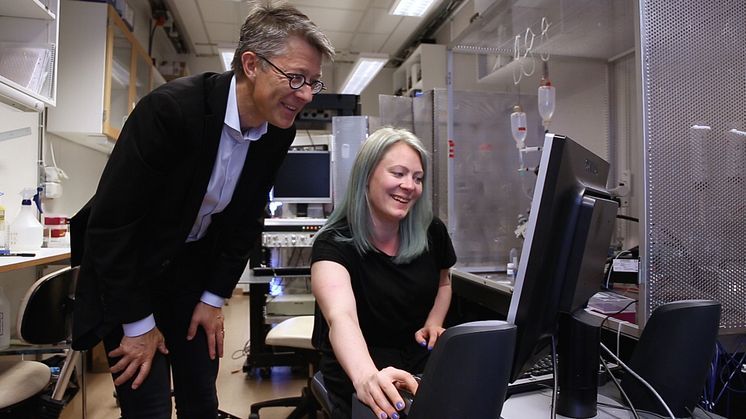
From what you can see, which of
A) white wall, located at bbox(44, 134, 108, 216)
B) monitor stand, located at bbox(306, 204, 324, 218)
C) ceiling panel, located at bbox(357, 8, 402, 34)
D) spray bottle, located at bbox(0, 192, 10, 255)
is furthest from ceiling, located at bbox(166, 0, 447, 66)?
spray bottle, located at bbox(0, 192, 10, 255)

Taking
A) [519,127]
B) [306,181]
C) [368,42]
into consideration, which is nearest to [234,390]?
[306,181]

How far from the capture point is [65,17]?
2941 millimetres

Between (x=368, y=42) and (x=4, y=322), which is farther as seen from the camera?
(x=368, y=42)

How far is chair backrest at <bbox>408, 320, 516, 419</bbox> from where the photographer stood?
1.88 ft

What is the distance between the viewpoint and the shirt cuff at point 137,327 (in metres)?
0.98

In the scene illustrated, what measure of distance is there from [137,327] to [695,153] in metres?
1.34

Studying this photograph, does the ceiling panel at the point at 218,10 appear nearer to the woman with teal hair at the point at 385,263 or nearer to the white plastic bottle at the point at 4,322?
the white plastic bottle at the point at 4,322

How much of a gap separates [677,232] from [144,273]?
1208 mm

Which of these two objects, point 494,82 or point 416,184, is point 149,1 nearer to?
point 494,82

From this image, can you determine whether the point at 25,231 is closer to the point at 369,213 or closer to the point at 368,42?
the point at 369,213

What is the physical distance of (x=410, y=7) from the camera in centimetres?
420

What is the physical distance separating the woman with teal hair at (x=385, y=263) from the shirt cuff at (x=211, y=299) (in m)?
0.26

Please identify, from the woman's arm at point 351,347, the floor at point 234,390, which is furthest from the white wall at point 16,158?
the woman's arm at point 351,347

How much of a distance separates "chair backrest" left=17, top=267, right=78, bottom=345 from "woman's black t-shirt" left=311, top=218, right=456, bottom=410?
943 millimetres
